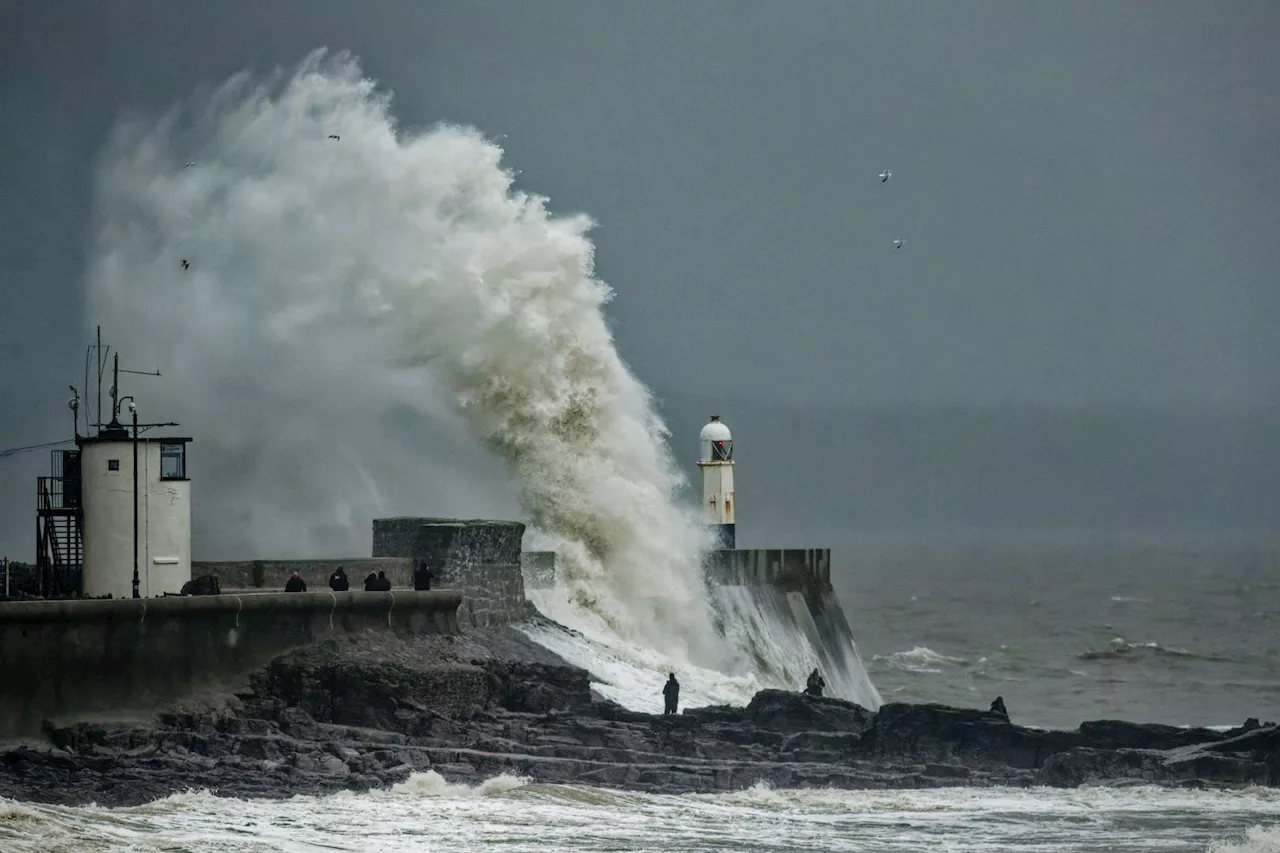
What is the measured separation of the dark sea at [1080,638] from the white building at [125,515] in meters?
18.1

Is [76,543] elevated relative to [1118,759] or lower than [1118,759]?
elevated

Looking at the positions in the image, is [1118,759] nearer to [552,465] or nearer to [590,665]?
[590,665]

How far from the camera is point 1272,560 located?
9681cm

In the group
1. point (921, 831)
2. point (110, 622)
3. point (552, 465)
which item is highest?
point (552, 465)

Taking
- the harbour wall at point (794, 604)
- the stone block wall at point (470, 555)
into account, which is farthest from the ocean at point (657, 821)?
the harbour wall at point (794, 604)

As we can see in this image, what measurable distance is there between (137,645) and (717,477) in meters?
14.5

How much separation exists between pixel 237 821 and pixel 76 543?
171 inches

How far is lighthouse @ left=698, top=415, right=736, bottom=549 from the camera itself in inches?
1283

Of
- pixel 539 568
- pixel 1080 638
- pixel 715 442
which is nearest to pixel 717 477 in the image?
pixel 715 442

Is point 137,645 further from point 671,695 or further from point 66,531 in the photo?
point 671,695

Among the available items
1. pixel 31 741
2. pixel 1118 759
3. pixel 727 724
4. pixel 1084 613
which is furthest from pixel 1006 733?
pixel 1084 613

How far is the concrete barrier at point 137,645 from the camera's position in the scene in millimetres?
18547

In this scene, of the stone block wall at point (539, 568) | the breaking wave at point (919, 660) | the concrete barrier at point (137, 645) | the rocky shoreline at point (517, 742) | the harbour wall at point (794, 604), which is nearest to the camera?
the concrete barrier at point (137, 645)

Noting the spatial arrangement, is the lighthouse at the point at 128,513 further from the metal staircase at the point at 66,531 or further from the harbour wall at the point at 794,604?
the harbour wall at the point at 794,604
